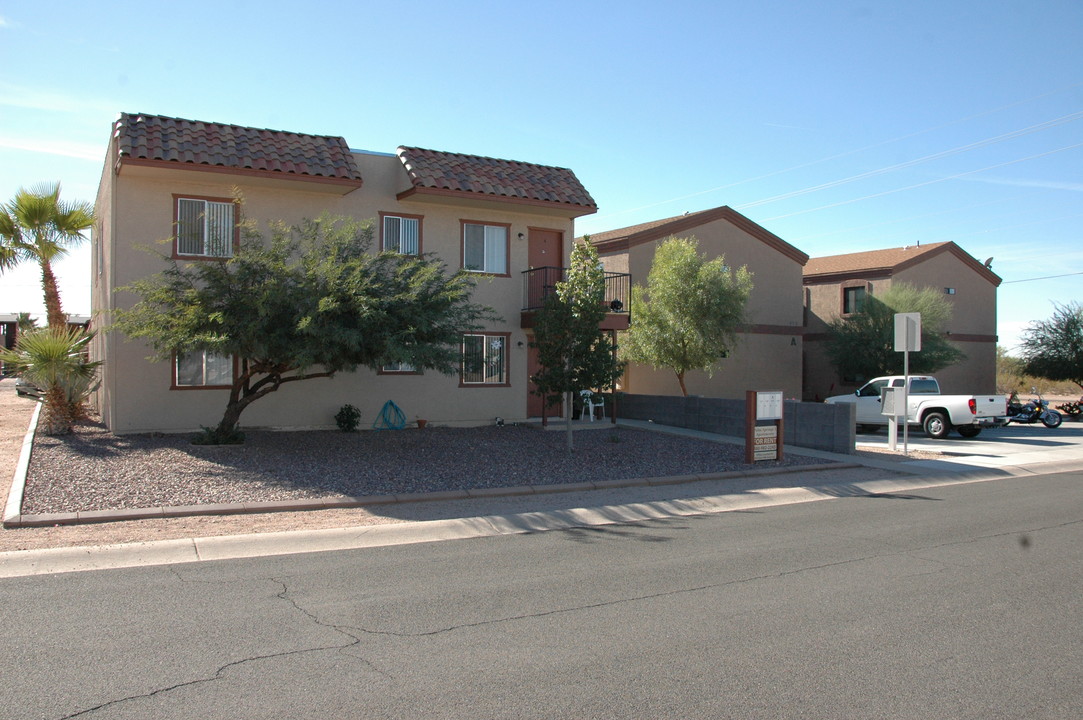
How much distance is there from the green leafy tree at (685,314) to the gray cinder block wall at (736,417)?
191 cm

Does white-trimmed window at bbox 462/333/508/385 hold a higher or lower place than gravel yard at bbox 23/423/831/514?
higher

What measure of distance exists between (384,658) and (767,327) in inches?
1058

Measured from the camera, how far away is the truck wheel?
21.8 meters

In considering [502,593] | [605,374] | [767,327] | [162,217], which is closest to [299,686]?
[502,593]

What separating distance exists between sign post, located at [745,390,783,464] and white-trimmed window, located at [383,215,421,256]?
8.54m

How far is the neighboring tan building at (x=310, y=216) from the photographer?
16.3m

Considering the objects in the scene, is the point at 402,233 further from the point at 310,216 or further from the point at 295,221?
the point at 295,221

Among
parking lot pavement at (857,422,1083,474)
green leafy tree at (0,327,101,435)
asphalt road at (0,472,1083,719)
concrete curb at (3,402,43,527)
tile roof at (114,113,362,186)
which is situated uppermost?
tile roof at (114,113,362,186)

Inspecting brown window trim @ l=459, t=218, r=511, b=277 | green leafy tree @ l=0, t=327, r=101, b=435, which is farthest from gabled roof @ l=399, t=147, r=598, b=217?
green leafy tree @ l=0, t=327, r=101, b=435

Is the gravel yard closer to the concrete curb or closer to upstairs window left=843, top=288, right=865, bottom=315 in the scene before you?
the concrete curb

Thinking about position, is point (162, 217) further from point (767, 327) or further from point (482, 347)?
point (767, 327)

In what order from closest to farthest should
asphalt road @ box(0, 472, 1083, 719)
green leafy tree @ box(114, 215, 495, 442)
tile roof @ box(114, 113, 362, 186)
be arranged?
asphalt road @ box(0, 472, 1083, 719)
green leafy tree @ box(114, 215, 495, 442)
tile roof @ box(114, 113, 362, 186)

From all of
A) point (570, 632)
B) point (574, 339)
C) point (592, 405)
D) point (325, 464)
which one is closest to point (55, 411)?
point (325, 464)

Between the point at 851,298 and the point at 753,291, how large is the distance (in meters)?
6.73
